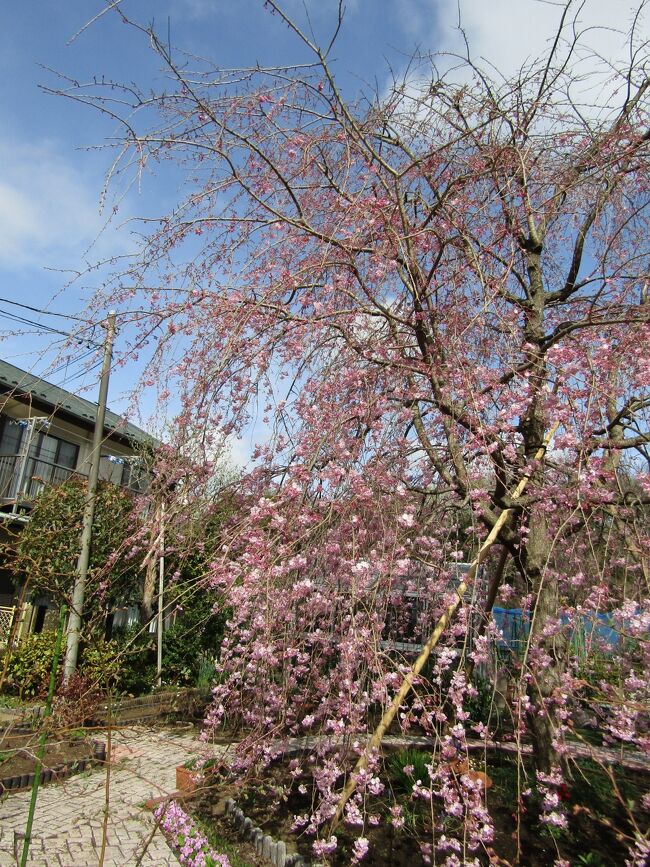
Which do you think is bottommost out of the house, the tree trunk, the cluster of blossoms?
the cluster of blossoms

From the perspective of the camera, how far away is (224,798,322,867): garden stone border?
11.6 feet

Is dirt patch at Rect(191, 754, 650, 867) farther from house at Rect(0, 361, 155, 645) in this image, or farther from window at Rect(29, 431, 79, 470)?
window at Rect(29, 431, 79, 470)

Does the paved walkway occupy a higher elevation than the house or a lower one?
lower

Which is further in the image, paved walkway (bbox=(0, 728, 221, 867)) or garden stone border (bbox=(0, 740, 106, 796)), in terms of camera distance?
garden stone border (bbox=(0, 740, 106, 796))

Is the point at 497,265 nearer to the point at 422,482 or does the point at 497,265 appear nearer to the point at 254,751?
the point at 422,482

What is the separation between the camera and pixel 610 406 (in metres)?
4.02

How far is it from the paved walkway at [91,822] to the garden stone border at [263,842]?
1.54ft

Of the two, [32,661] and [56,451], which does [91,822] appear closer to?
[32,661]

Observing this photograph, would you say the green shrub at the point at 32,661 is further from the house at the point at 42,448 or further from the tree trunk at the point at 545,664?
the tree trunk at the point at 545,664

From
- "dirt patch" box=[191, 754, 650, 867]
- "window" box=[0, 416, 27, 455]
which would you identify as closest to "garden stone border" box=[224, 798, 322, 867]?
"dirt patch" box=[191, 754, 650, 867]

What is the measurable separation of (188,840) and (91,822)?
1.25 meters

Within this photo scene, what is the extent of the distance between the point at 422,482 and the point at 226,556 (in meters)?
2.07

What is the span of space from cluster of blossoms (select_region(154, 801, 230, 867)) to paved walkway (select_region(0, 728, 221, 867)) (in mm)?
133

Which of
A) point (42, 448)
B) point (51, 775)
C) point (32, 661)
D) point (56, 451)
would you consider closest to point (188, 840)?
point (51, 775)
